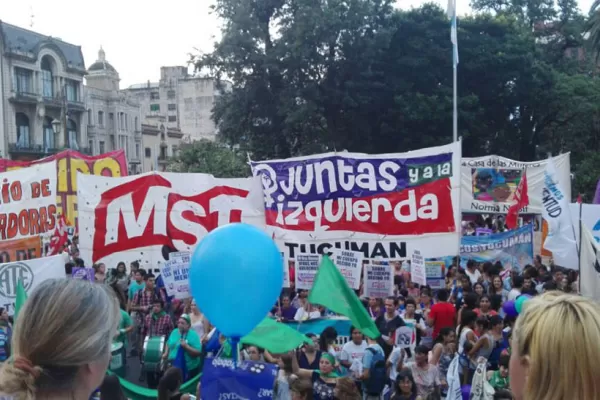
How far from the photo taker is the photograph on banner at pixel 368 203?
10.6m

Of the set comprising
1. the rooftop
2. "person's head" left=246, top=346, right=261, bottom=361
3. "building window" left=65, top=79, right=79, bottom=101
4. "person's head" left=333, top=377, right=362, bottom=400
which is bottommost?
"person's head" left=333, top=377, right=362, bottom=400

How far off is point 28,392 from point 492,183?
20305 mm

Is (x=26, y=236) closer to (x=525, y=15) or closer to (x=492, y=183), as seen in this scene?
(x=492, y=183)

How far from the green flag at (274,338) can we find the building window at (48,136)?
49.9 metres

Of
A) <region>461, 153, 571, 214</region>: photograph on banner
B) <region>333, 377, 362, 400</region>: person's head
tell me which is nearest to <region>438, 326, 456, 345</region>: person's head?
<region>333, 377, 362, 400</region>: person's head

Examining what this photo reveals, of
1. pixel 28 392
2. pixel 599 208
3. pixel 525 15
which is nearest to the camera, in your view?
pixel 28 392

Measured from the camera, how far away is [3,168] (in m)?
19.7

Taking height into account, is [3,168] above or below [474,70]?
below

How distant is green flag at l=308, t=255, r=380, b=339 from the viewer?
7.89 metres

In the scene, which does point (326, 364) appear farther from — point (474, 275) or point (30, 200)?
point (30, 200)

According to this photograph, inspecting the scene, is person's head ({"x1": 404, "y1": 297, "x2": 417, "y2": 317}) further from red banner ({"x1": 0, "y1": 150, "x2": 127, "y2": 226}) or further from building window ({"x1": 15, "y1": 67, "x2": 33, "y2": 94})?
building window ({"x1": 15, "y1": 67, "x2": 33, "y2": 94})

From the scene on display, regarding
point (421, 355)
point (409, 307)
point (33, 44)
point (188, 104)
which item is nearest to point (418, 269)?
point (409, 307)

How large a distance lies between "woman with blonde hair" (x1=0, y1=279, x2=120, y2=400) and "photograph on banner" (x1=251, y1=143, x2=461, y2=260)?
9.07 metres

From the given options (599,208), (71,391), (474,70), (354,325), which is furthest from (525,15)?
(71,391)
